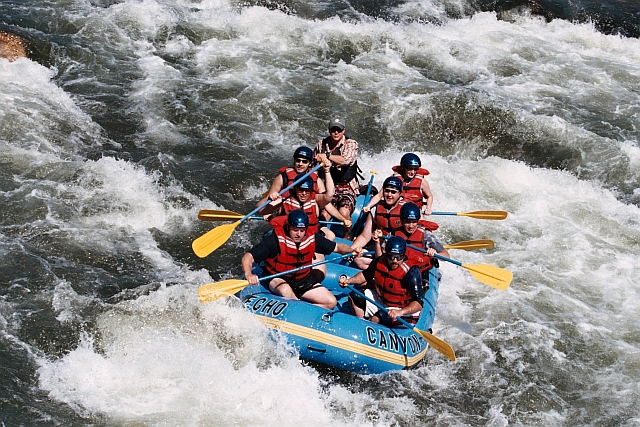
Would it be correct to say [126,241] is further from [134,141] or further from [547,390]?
[547,390]

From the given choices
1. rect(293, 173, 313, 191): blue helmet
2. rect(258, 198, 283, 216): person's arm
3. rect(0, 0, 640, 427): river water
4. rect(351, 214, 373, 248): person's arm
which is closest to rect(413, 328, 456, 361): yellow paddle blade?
rect(0, 0, 640, 427): river water

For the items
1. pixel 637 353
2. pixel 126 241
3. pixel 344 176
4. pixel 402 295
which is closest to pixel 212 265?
pixel 126 241

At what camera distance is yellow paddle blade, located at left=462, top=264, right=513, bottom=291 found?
301 inches

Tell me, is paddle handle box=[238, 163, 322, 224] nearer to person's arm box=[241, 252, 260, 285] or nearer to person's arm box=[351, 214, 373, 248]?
person's arm box=[351, 214, 373, 248]

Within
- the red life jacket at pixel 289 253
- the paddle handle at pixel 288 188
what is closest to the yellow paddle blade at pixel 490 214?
the paddle handle at pixel 288 188

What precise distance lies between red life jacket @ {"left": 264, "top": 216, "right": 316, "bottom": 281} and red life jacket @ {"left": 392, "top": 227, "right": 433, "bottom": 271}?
0.95 metres

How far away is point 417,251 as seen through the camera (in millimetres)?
7430

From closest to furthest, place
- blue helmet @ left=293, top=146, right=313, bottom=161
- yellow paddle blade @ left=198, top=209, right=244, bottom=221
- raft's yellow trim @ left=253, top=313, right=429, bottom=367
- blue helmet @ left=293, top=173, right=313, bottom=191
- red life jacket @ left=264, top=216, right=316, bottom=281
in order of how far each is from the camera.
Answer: raft's yellow trim @ left=253, top=313, right=429, bottom=367 < red life jacket @ left=264, top=216, right=316, bottom=281 < blue helmet @ left=293, top=173, right=313, bottom=191 < blue helmet @ left=293, top=146, right=313, bottom=161 < yellow paddle blade @ left=198, top=209, right=244, bottom=221

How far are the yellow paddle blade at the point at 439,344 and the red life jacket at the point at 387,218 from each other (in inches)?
51.9

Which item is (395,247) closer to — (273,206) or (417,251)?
(417,251)

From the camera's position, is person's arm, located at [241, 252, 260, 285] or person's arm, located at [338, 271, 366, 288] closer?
person's arm, located at [241, 252, 260, 285]

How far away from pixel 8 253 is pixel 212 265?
2.21 meters

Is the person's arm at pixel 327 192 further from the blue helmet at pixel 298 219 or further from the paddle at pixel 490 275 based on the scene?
the blue helmet at pixel 298 219

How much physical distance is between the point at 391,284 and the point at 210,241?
203 centimetres
